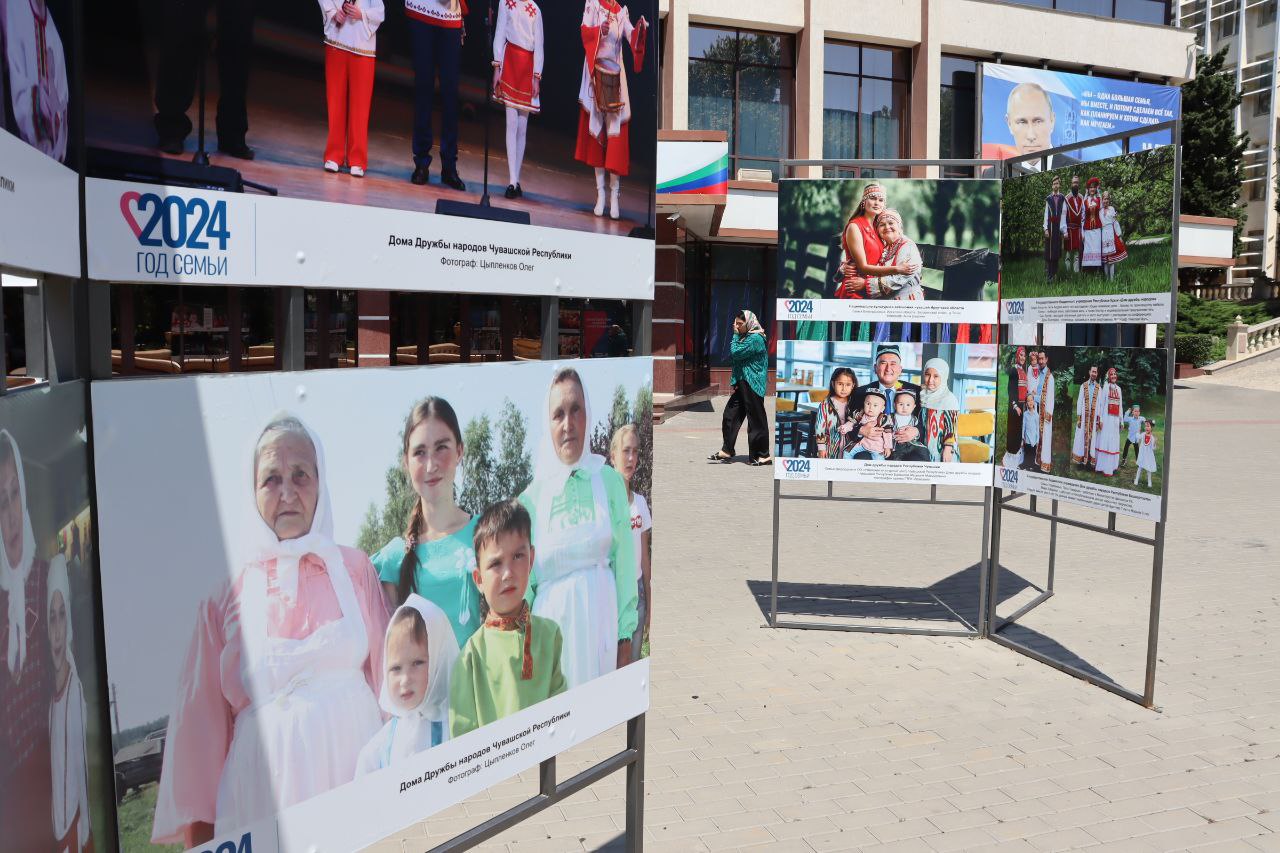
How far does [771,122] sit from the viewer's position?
28297 millimetres

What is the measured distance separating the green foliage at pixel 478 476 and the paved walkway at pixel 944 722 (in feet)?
6.83

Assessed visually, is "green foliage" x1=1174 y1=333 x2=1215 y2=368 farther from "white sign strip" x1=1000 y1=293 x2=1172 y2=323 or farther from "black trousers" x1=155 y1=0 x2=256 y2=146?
"black trousers" x1=155 y1=0 x2=256 y2=146

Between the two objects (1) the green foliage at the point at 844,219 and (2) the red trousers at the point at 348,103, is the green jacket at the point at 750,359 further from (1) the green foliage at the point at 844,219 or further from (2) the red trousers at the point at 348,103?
(2) the red trousers at the point at 348,103

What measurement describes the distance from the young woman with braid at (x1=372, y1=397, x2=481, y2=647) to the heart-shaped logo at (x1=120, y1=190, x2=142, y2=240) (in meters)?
0.75

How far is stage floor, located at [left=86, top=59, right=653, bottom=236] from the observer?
195 centimetres

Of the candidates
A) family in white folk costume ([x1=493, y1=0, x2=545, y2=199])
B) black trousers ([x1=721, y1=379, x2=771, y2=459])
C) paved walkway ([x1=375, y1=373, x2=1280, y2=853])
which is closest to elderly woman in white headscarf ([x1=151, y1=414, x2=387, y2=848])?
family in white folk costume ([x1=493, y1=0, x2=545, y2=199])

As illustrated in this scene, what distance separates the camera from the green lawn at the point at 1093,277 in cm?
589

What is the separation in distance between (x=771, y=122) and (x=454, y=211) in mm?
26832

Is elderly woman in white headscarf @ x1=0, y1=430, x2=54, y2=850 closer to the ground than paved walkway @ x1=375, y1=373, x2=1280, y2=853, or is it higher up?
higher up

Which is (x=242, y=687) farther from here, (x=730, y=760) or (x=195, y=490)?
(x=730, y=760)

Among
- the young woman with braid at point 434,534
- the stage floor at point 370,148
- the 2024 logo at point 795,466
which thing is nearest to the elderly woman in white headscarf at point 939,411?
the 2024 logo at point 795,466

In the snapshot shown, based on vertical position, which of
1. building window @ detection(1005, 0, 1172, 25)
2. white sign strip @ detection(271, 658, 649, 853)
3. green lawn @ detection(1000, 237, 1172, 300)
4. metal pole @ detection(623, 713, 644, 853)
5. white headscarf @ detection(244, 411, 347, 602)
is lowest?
metal pole @ detection(623, 713, 644, 853)

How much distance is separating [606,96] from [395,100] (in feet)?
2.82

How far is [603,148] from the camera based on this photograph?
3.16m
